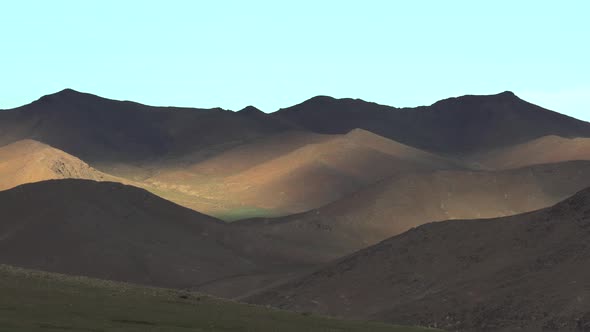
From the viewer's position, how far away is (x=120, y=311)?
46.0m

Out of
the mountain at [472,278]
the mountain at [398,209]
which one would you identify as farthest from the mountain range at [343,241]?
the mountain at [398,209]

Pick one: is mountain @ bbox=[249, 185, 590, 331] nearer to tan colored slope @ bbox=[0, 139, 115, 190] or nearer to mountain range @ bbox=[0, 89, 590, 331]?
mountain range @ bbox=[0, 89, 590, 331]

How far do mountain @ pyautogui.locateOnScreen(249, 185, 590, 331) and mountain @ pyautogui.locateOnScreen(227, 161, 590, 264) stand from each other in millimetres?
36466

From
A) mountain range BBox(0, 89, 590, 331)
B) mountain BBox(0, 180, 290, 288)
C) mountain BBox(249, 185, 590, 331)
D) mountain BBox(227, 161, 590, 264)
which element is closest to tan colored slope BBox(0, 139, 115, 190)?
mountain range BBox(0, 89, 590, 331)

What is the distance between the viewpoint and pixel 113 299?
50406mm

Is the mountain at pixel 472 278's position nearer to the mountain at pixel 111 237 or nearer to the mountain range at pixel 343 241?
the mountain range at pixel 343 241

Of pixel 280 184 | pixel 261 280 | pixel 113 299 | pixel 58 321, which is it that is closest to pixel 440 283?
pixel 261 280

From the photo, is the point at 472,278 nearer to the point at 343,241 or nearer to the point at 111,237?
the point at 111,237

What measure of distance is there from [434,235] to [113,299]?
43.9m

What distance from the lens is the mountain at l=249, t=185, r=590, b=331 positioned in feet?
224

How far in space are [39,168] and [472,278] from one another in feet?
340

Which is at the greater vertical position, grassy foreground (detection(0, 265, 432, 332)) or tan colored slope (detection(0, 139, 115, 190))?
tan colored slope (detection(0, 139, 115, 190))

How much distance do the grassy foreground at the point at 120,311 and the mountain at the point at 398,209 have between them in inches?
2762

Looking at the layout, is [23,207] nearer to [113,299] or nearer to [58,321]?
[113,299]
